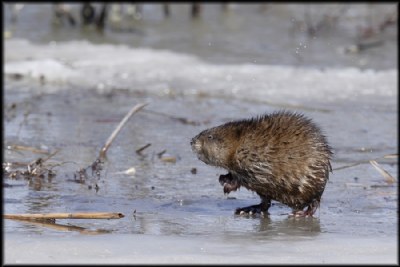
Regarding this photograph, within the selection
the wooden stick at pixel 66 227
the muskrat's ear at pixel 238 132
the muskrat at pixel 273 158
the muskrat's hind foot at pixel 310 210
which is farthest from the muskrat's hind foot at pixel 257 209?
the wooden stick at pixel 66 227

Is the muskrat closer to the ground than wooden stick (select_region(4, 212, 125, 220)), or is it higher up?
higher up

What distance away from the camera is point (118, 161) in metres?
6.64

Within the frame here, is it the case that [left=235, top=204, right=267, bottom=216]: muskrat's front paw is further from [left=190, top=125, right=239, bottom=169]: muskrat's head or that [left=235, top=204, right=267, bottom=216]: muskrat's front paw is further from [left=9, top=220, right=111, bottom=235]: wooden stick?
[left=9, top=220, right=111, bottom=235]: wooden stick

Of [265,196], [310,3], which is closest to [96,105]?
[265,196]

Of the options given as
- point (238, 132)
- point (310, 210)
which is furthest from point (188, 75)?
point (310, 210)

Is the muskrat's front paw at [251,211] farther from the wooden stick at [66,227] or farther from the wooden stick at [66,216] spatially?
the wooden stick at [66,227]

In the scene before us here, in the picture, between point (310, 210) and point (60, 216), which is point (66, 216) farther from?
point (310, 210)

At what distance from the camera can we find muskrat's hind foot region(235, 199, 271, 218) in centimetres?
532

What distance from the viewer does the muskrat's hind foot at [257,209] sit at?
5.32 meters

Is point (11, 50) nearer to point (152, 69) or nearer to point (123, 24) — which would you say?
point (152, 69)

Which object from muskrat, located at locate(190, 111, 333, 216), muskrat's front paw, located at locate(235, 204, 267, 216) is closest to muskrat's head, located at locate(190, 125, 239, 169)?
muskrat, located at locate(190, 111, 333, 216)

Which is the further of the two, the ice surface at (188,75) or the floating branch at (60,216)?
the ice surface at (188,75)

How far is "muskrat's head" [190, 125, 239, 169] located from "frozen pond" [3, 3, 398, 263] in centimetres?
28

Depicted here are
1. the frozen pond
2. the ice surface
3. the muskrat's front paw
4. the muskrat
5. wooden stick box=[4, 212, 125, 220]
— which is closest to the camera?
the frozen pond
